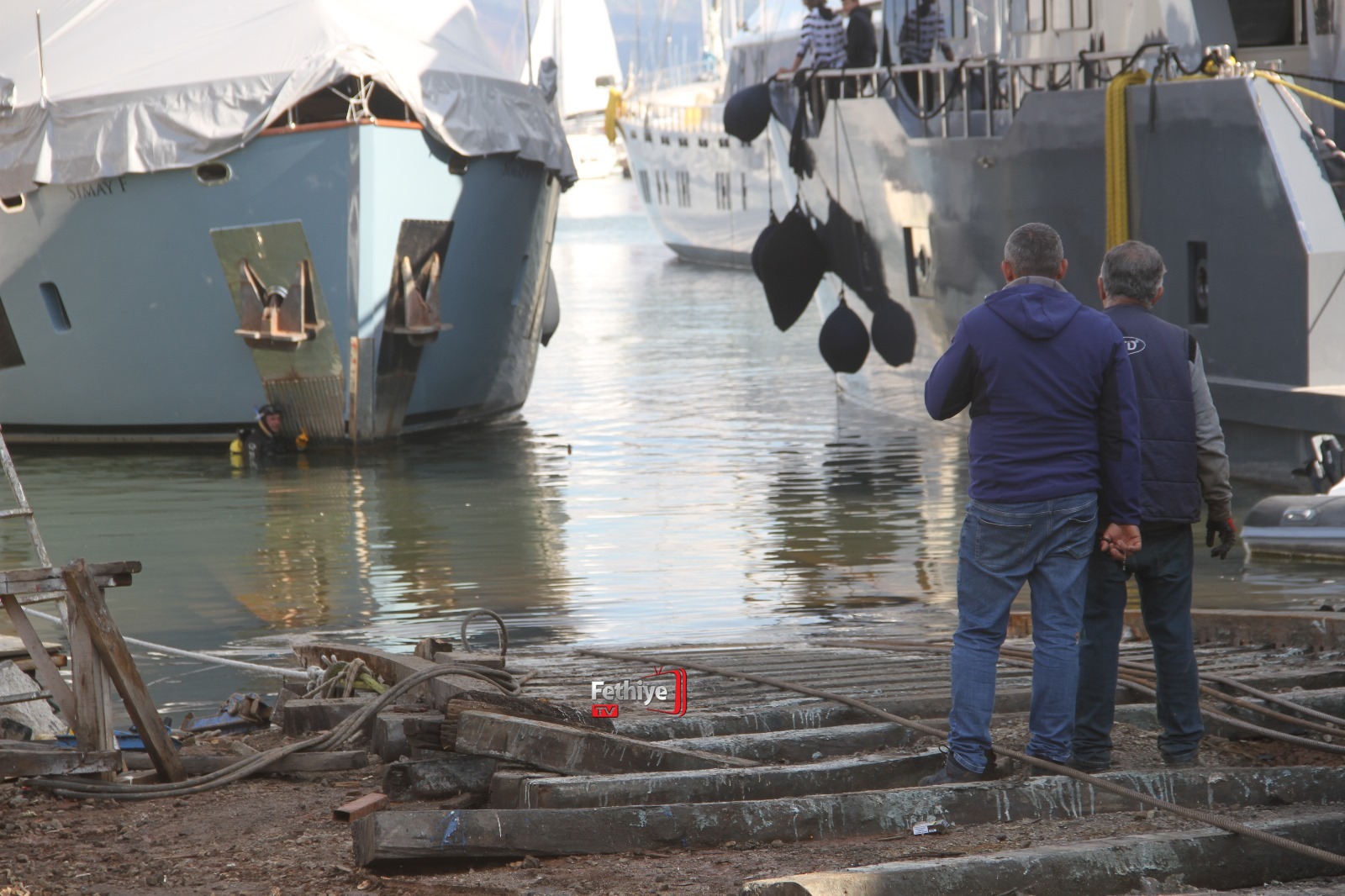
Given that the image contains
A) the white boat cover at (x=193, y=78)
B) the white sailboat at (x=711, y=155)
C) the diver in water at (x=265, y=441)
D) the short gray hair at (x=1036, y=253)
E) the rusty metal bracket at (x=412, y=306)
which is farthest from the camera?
the white sailboat at (x=711, y=155)

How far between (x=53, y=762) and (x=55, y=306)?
41.0 feet

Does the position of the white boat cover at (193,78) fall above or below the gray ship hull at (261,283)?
above

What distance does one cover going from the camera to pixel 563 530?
1229 cm

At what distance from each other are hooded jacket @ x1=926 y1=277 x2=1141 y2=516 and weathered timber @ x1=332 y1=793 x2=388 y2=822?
Answer: 6.58ft

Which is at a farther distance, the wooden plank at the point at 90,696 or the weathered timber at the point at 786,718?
the weathered timber at the point at 786,718

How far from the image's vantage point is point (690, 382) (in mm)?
21203

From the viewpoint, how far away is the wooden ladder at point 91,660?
5.47 meters

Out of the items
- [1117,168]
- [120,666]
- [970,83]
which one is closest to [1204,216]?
[1117,168]

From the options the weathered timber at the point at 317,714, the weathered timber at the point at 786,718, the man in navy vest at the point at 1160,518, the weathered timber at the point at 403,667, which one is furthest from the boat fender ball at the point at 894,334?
→ the man in navy vest at the point at 1160,518

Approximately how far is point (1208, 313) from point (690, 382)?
28.6 feet

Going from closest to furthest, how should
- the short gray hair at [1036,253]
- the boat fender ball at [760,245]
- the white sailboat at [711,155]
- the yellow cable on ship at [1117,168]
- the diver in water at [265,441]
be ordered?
the short gray hair at [1036,253], the yellow cable on ship at [1117,168], the diver in water at [265,441], the boat fender ball at [760,245], the white sailboat at [711,155]

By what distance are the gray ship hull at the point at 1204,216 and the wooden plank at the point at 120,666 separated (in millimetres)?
9464

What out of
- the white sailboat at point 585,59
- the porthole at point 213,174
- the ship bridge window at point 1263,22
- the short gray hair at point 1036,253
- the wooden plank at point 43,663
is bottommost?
the wooden plank at point 43,663

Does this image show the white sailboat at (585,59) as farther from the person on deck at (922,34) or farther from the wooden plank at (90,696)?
the wooden plank at (90,696)
